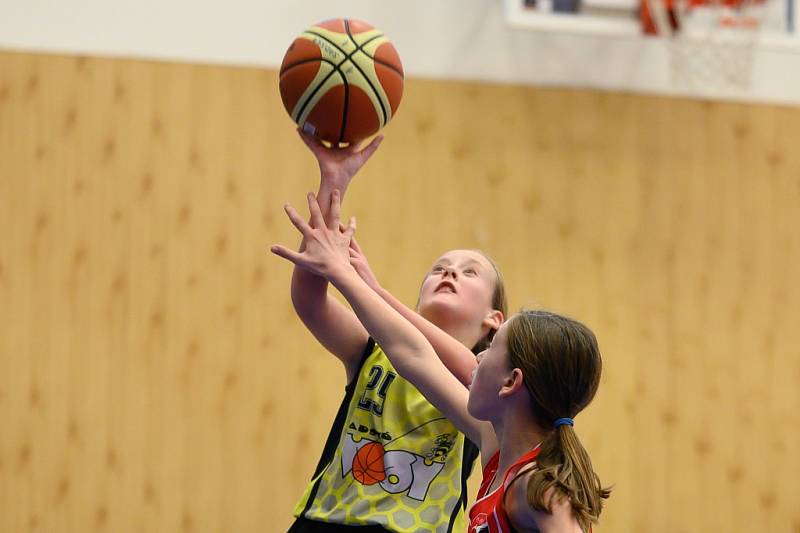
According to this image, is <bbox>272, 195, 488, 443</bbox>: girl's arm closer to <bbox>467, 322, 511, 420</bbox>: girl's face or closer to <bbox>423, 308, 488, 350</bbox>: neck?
<bbox>467, 322, 511, 420</bbox>: girl's face

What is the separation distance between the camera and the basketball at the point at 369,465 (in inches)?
120

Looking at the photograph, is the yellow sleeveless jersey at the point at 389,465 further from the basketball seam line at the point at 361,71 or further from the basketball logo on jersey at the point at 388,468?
the basketball seam line at the point at 361,71

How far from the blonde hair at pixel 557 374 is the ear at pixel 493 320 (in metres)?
0.87

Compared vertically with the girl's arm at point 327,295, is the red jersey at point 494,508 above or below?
below

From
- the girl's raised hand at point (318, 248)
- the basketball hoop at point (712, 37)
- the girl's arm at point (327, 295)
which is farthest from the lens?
the basketball hoop at point (712, 37)

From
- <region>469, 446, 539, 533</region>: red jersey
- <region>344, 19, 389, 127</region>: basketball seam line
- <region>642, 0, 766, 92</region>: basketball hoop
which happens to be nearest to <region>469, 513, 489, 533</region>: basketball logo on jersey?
<region>469, 446, 539, 533</region>: red jersey

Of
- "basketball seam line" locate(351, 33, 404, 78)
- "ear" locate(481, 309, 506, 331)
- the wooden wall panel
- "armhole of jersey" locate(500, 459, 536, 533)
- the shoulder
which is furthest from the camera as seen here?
the wooden wall panel

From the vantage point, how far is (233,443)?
19.9 feet

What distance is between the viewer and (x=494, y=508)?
242 centimetres

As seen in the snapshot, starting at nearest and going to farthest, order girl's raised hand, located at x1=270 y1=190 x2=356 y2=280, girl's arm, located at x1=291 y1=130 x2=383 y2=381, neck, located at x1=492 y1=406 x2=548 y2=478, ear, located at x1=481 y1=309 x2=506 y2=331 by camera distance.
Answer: neck, located at x1=492 y1=406 x2=548 y2=478
girl's raised hand, located at x1=270 y1=190 x2=356 y2=280
girl's arm, located at x1=291 y1=130 x2=383 y2=381
ear, located at x1=481 y1=309 x2=506 y2=331

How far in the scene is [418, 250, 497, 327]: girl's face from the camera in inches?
129

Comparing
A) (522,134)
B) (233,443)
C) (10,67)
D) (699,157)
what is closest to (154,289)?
(233,443)

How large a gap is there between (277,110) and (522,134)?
156 centimetres

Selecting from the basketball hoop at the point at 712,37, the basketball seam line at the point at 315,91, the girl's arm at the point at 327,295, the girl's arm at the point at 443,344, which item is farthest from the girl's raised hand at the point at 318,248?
the basketball hoop at the point at 712,37
